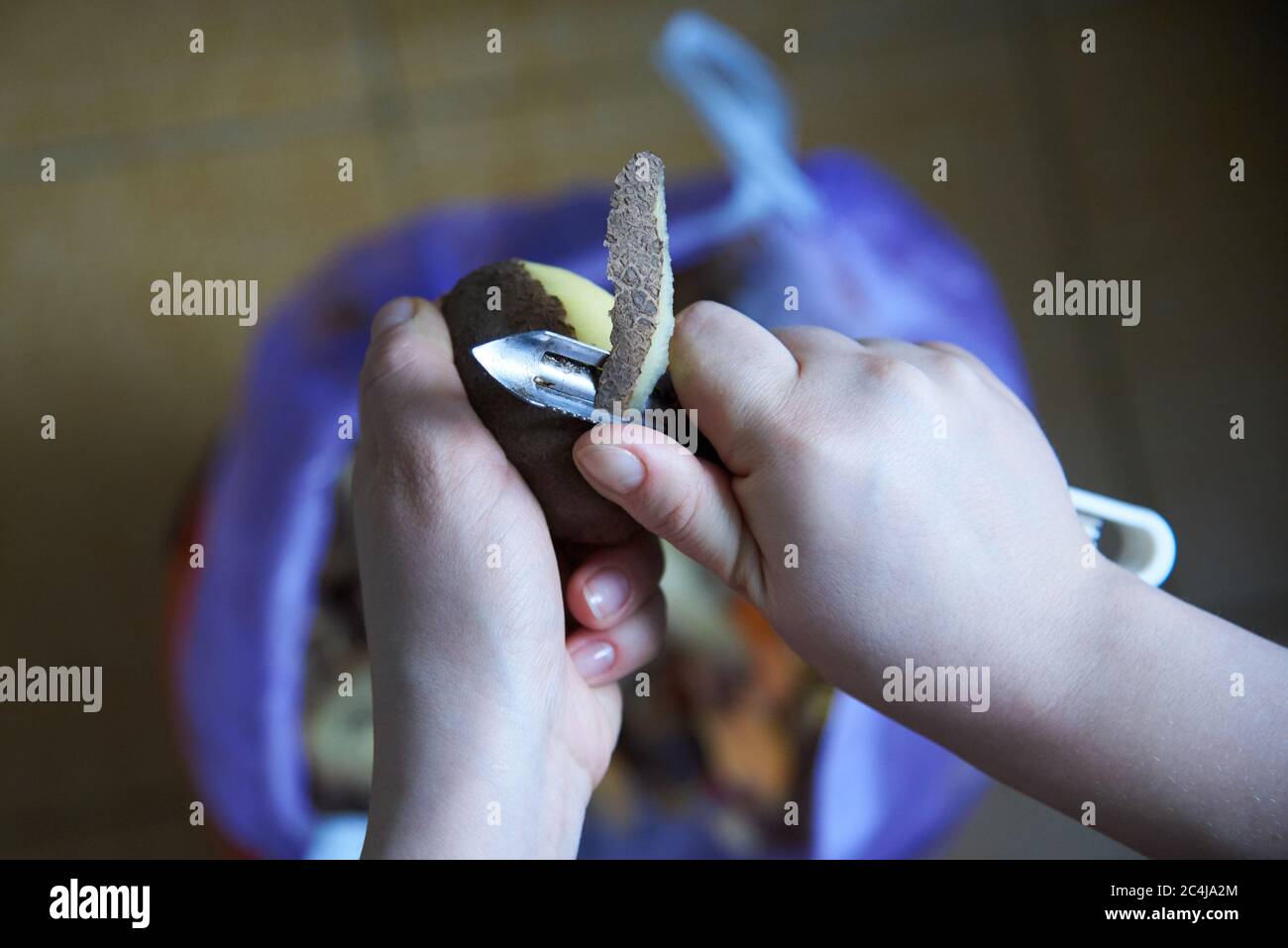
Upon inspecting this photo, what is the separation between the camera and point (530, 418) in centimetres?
54

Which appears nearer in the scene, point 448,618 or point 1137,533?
point 448,618

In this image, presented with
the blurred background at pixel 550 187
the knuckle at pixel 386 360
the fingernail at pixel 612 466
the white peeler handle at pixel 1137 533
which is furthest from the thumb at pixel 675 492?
the blurred background at pixel 550 187

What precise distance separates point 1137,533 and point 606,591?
377 millimetres

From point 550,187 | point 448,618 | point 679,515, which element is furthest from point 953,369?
point 550,187

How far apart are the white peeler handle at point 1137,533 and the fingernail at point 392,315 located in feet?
1.38

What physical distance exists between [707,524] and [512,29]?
891 millimetres

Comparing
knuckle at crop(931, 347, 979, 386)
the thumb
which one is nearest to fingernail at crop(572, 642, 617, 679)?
the thumb

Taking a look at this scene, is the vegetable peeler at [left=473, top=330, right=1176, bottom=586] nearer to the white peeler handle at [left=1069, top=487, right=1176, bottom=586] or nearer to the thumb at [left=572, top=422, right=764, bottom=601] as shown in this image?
the thumb at [left=572, top=422, right=764, bottom=601]

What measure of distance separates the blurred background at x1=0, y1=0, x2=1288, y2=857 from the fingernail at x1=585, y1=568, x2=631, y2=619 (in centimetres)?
66

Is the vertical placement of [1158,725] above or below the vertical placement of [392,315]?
below

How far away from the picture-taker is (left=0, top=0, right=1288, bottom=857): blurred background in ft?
3.59

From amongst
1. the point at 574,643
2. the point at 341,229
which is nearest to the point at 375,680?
the point at 574,643

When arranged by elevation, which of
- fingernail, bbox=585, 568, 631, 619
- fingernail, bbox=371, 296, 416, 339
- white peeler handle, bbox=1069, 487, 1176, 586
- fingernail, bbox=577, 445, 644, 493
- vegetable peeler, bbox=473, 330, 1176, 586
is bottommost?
fingernail, bbox=585, 568, 631, 619

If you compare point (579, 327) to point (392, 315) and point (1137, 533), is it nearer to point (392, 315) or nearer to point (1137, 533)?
point (392, 315)
